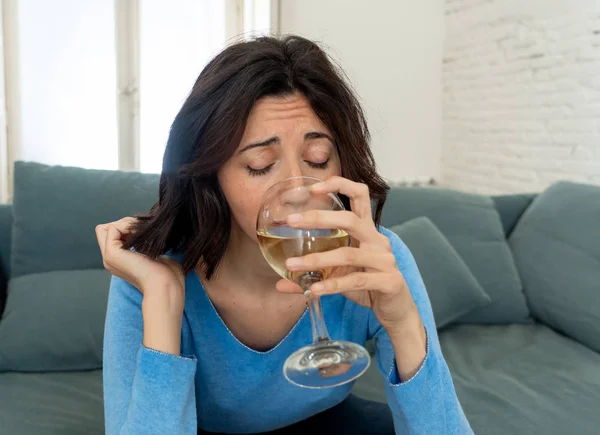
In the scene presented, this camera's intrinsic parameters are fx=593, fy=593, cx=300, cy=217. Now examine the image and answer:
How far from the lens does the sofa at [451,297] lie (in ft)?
5.10

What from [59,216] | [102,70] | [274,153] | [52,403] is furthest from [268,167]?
[102,70]

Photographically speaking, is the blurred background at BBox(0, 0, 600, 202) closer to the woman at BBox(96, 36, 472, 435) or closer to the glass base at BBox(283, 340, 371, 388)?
the woman at BBox(96, 36, 472, 435)

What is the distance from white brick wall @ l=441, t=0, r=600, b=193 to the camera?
139 inches

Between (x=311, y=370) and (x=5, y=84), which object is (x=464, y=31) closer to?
(x=5, y=84)

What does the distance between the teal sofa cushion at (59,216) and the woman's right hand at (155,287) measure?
77cm

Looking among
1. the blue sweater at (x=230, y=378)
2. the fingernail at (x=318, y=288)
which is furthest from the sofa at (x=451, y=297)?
the fingernail at (x=318, y=288)

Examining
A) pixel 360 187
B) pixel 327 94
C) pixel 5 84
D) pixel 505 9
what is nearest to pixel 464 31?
pixel 505 9

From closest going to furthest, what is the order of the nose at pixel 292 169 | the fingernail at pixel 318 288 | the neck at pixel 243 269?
the fingernail at pixel 318 288 → the nose at pixel 292 169 → the neck at pixel 243 269

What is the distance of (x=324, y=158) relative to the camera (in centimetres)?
97

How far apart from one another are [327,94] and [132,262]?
1.55 ft

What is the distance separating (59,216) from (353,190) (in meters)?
1.35

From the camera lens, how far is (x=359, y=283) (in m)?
0.78

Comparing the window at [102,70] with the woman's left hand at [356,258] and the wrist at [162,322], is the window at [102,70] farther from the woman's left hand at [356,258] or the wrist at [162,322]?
the woman's left hand at [356,258]

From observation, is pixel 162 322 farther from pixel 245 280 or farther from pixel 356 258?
pixel 356 258
